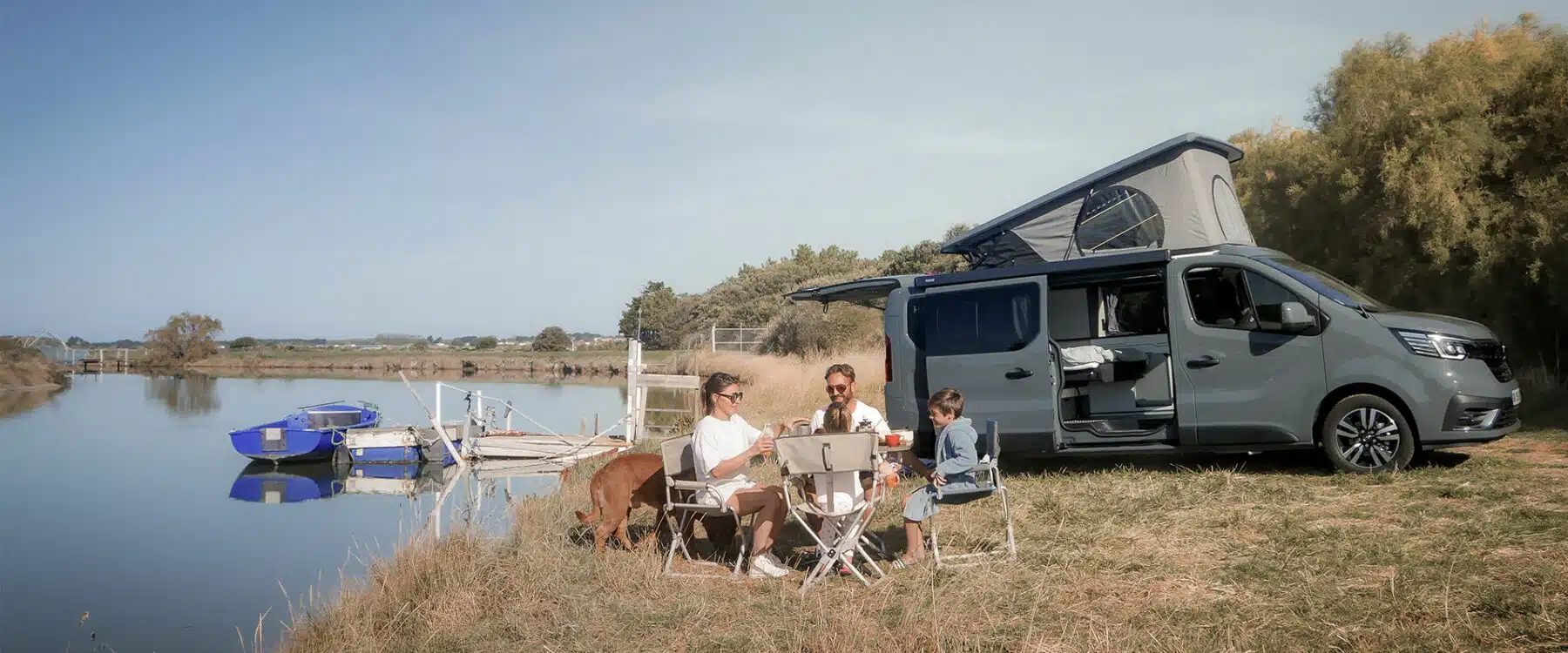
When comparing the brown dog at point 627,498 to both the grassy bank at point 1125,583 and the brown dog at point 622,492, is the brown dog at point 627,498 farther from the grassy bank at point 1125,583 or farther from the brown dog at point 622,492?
the grassy bank at point 1125,583

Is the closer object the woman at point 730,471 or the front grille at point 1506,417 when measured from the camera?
the woman at point 730,471

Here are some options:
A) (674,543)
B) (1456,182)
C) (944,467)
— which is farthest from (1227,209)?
(674,543)

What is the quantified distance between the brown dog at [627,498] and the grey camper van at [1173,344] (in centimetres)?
274

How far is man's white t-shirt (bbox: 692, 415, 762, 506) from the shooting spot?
22.1ft

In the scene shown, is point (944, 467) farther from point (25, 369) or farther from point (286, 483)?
point (25, 369)

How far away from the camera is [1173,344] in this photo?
876 centimetres

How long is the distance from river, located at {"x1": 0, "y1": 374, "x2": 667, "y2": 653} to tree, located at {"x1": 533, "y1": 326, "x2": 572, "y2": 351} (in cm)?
5610

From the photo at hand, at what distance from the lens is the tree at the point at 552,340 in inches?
3780

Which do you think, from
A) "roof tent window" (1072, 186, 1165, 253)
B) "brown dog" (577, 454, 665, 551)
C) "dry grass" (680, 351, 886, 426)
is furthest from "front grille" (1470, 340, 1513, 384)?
"dry grass" (680, 351, 886, 426)

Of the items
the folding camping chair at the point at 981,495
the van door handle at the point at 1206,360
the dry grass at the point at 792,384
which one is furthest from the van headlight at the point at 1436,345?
the dry grass at the point at 792,384

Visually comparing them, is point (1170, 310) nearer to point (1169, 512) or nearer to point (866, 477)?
point (1169, 512)

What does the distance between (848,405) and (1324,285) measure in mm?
4071

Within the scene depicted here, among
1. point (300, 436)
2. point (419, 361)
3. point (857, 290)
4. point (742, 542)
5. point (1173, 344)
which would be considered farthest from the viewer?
point (419, 361)

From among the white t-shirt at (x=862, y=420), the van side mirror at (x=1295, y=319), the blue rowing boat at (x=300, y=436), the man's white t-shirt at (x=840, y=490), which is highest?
the van side mirror at (x=1295, y=319)
